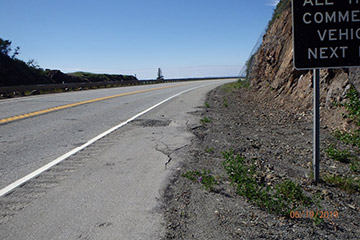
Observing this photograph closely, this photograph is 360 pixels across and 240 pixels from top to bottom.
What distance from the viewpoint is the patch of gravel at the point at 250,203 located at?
9.98 ft

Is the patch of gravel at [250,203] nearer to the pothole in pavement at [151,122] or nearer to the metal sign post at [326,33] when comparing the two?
the metal sign post at [326,33]

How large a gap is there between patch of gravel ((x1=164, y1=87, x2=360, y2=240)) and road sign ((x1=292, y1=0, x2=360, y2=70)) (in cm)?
169

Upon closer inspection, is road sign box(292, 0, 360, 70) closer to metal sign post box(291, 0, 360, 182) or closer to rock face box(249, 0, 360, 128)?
metal sign post box(291, 0, 360, 182)

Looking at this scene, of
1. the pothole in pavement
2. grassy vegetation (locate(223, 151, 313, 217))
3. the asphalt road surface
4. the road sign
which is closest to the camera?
the asphalt road surface

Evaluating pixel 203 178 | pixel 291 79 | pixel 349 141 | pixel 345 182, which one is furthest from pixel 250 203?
pixel 291 79

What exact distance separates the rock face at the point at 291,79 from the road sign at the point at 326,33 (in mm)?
4098

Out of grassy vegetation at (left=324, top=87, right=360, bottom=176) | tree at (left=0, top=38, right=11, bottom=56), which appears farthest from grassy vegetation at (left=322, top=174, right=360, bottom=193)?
tree at (left=0, top=38, right=11, bottom=56)

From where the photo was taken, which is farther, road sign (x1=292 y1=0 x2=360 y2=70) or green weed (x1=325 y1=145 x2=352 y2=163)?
green weed (x1=325 y1=145 x2=352 y2=163)

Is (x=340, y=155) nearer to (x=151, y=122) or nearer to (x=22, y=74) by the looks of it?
(x=151, y=122)

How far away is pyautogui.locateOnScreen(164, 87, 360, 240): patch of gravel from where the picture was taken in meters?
3.04

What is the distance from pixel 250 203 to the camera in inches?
144

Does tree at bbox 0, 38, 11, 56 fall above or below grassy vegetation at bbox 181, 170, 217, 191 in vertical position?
above

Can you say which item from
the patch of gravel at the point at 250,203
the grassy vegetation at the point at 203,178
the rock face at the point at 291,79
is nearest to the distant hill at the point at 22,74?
the rock face at the point at 291,79

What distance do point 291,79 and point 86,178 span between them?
1004cm
